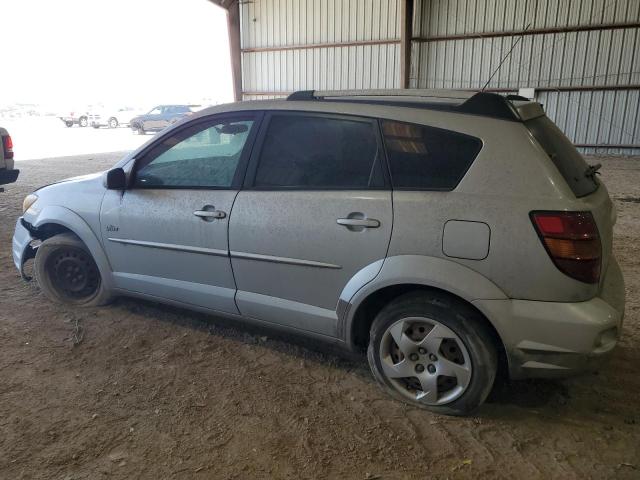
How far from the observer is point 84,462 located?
2.43 metres

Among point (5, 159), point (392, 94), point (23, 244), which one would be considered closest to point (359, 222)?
point (392, 94)

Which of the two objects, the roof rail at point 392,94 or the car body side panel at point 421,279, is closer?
the car body side panel at point 421,279

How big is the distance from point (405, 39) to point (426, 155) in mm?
15250

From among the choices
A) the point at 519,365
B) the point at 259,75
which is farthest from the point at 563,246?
the point at 259,75

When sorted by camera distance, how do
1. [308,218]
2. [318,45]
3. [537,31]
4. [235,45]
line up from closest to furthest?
[308,218] < [537,31] < [318,45] < [235,45]

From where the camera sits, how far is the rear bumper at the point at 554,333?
2383mm

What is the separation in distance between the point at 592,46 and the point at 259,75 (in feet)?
38.8

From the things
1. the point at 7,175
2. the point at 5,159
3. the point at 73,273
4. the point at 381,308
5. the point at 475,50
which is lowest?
the point at 73,273

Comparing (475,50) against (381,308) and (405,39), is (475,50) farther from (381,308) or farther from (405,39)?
(381,308)

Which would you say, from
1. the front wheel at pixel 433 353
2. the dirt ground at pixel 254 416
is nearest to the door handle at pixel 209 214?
the dirt ground at pixel 254 416

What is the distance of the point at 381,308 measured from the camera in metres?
2.94

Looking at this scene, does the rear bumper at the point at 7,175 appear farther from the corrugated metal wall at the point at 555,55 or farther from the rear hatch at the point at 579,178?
the corrugated metal wall at the point at 555,55

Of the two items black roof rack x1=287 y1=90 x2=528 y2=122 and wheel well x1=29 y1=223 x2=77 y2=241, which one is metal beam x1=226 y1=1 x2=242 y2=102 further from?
black roof rack x1=287 y1=90 x2=528 y2=122

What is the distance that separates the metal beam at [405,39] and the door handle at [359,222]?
14907 millimetres
